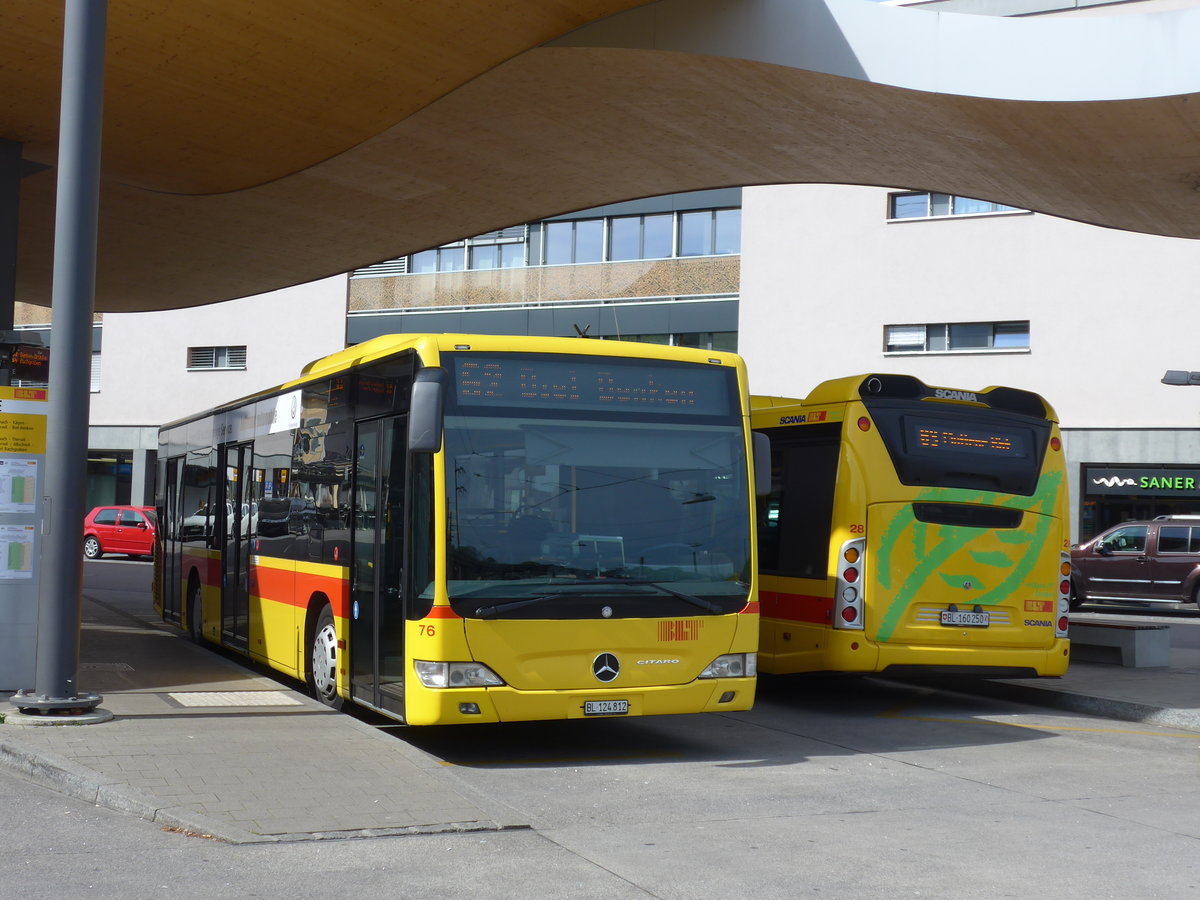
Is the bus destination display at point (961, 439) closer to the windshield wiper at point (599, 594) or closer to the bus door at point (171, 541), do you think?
the windshield wiper at point (599, 594)

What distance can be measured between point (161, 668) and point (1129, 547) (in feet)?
70.6

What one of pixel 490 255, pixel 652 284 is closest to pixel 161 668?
pixel 652 284

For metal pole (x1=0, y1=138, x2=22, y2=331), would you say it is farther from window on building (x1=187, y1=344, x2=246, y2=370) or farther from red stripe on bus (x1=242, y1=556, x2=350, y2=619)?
window on building (x1=187, y1=344, x2=246, y2=370)

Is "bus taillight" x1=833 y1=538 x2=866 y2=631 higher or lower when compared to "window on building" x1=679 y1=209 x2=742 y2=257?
lower

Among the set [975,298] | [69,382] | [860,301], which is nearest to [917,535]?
[69,382]

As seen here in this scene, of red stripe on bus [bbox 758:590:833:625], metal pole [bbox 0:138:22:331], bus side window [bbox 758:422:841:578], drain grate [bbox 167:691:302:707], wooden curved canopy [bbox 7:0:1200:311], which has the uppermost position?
wooden curved canopy [bbox 7:0:1200:311]

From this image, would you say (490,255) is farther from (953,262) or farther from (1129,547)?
(1129,547)

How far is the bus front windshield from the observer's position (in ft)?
Answer: 29.3

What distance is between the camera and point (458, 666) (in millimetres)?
8773

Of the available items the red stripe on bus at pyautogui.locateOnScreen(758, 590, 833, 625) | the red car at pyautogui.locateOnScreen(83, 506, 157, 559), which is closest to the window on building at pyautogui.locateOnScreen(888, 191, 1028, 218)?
the red car at pyautogui.locateOnScreen(83, 506, 157, 559)

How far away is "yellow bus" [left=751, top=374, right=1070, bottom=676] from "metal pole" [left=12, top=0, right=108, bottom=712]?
595 cm

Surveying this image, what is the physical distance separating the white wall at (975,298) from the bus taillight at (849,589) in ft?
Result: 76.2

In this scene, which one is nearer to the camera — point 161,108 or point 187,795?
point 187,795

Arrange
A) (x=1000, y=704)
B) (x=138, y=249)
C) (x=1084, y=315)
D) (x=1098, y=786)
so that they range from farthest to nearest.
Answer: (x=1084, y=315)
(x=138, y=249)
(x=1000, y=704)
(x=1098, y=786)
